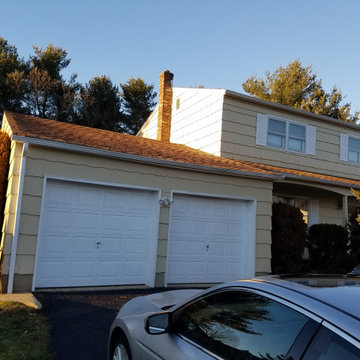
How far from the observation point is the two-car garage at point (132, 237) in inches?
304

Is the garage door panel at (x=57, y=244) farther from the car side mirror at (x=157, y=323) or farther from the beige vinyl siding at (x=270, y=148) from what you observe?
the beige vinyl siding at (x=270, y=148)

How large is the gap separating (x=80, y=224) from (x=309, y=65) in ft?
96.1

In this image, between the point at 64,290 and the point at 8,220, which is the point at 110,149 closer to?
the point at 8,220

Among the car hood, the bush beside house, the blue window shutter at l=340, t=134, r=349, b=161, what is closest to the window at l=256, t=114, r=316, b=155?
the blue window shutter at l=340, t=134, r=349, b=161

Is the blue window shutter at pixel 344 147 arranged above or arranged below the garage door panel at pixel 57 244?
above

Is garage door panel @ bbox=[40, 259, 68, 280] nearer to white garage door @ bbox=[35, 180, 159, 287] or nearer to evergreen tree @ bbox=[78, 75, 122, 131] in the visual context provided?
white garage door @ bbox=[35, 180, 159, 287]

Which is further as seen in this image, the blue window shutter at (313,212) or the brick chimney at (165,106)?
the brick chimney at (165,106)

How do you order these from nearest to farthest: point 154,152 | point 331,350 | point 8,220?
point 331,350
point 8,220
point 154,152

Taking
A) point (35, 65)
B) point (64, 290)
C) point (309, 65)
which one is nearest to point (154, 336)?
point (64, 290)

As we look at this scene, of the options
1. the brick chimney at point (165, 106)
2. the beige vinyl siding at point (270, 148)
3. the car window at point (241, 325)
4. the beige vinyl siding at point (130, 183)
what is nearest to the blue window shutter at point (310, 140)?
the beige vinyl siding at point (270, 148)

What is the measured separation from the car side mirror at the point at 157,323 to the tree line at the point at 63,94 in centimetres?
2233

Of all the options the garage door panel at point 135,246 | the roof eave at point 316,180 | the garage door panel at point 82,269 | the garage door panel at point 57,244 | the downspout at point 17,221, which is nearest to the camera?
the downspout at point 17,221

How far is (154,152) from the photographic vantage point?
954cm

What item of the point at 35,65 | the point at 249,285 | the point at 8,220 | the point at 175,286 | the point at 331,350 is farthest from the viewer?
the point at 35,65
